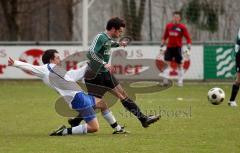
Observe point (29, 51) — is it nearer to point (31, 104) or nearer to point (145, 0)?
point (145, 0)

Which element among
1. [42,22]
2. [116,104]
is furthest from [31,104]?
[42,22]

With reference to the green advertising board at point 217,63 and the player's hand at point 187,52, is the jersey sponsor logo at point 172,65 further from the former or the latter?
the green advertising board at point 217,63

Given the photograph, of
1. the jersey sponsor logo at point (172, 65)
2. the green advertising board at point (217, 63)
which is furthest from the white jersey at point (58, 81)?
the green advertising board at point (217, 63)

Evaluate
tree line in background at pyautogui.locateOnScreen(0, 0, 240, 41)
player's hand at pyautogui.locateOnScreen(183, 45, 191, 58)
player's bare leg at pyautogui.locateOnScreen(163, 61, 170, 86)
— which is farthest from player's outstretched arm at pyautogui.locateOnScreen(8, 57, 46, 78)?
tree line in background at pyautogui.locateOnScreen(0, 0, 240, 41)

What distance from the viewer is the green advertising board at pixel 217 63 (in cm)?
2405

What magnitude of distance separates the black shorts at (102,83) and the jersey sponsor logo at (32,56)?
12.8m

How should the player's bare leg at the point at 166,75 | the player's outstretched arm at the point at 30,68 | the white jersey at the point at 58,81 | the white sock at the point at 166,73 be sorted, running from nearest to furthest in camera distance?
the player's outstretched arm at the point at 30,68, the white jersey at the point at 58,81, the player's bare leg at the point at 166,75, the white sock at the point at 166,73

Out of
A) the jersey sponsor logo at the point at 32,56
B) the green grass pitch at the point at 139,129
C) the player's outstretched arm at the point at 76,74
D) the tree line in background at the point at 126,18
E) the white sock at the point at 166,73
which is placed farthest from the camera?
the tree line in background at the point at 126,18

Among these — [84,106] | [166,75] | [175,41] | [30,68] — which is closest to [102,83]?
[84,106]

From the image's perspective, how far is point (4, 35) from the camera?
2773 cm

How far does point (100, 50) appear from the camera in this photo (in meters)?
11.2

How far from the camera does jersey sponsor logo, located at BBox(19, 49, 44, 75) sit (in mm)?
24019

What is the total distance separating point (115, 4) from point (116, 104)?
11.9 meters

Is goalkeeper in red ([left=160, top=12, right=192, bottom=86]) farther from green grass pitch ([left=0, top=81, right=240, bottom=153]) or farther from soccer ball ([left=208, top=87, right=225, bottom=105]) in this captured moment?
soccer ball ([left=208, top=87, right=225, bottom=105])
